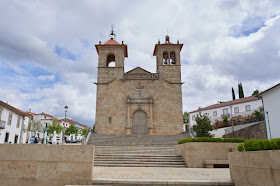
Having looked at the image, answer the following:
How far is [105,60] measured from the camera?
28.0m

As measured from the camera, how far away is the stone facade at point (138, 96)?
25516 mm

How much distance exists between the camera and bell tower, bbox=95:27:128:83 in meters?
27.4

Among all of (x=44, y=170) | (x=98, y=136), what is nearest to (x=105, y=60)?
(x=98, y=136)

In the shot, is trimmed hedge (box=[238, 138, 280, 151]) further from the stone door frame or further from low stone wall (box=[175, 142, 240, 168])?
the stone door frame

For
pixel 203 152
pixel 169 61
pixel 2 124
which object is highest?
pixel 169 61

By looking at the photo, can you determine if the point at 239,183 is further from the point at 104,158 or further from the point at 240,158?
the point at 104,158

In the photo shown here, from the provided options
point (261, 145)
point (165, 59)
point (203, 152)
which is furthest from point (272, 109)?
point (261, 145)

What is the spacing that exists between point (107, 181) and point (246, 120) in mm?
31403

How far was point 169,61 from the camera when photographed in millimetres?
28484

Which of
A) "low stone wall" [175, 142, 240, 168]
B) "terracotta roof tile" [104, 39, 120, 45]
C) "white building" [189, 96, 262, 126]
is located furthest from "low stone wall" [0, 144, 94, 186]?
"white building" [189, 96, 262, 126]

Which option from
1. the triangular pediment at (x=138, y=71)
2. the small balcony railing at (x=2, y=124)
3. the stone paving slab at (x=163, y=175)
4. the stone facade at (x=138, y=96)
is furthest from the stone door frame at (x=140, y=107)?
the small balcony railing at (x=2, y=124)

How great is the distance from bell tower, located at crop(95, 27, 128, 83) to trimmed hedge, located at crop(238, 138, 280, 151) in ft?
74.3

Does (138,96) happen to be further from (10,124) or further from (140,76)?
(10,124)

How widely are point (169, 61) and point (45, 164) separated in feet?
79.1
